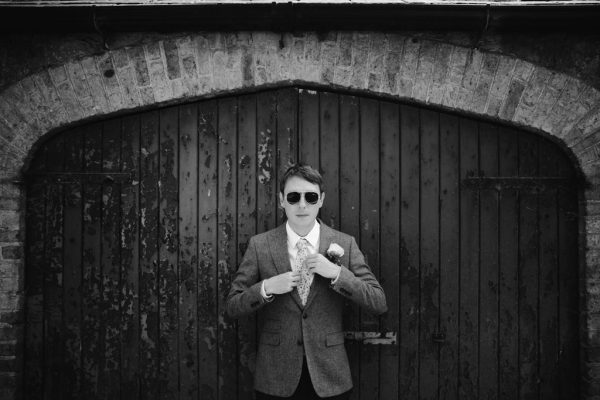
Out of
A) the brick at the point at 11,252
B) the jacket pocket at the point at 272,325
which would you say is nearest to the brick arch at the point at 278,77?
the brick at the point at 11,252

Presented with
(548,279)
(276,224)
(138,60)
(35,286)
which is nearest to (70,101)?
(138,60)

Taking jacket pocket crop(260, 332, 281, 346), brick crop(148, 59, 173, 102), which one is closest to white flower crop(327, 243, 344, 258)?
jacket pocket crop(260, 332, 281, 346)

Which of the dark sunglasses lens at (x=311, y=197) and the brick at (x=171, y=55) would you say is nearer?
the dark sunglasses lens at (x=311, y=197)

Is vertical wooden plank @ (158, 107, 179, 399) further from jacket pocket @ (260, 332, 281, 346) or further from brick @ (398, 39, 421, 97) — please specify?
brick @ (398, 39, 421, 97)

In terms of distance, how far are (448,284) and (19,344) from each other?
9.88 feet

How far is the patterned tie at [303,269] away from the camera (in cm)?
269

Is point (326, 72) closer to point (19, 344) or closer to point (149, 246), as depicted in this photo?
point (149, 246)

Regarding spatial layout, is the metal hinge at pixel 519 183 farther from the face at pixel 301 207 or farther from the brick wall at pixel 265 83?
the face at pixel 301 207

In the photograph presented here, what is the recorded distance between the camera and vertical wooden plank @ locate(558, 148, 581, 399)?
3205 millimetres

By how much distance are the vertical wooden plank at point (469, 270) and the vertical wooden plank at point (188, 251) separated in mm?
1877

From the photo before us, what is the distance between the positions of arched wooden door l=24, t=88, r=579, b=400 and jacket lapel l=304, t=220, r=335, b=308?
0.48 m

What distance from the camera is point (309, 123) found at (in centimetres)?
328

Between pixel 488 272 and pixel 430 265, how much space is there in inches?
16.0

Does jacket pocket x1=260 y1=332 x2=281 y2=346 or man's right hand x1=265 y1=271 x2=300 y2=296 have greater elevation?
man's right hand x1=265 y1=271 x2=300 y2=296
